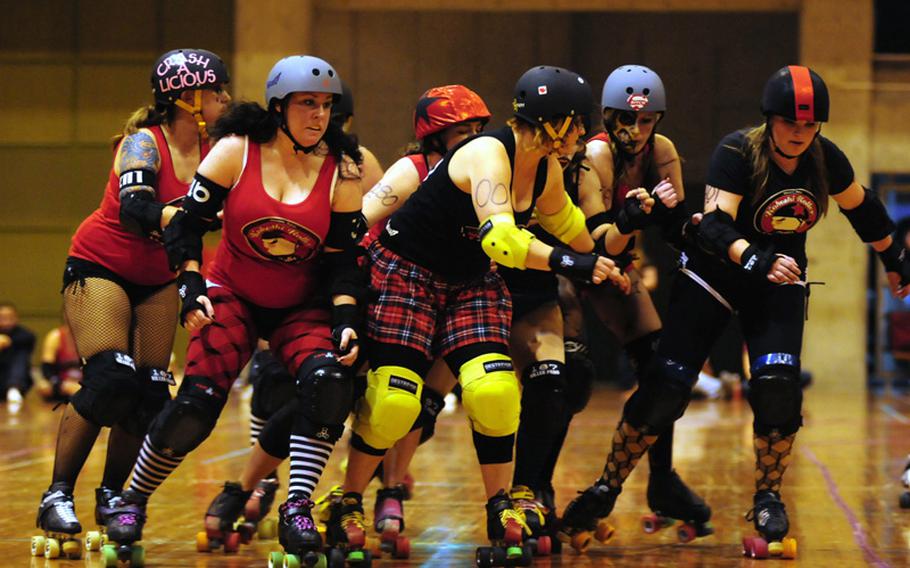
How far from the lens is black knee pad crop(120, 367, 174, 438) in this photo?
4336 millimetres

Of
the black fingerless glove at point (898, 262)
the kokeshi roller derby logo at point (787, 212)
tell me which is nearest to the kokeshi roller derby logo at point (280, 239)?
the kokeshi roller derby logo at point (787, 212)

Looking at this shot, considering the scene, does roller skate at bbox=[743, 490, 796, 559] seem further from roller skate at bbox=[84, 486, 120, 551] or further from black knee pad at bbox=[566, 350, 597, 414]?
roller skate at bbox=[84, 486, 120, 551]

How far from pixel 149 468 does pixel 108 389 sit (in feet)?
1.03

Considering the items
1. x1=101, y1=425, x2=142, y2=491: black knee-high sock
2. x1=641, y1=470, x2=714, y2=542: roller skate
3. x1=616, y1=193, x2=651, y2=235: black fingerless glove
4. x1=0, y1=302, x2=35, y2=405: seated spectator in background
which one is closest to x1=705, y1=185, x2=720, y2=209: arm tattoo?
x1=616, y1=193, x2=651, y2=235: black fingerless glove

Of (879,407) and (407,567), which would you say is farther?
(879,407)

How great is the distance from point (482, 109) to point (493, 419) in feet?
4.25

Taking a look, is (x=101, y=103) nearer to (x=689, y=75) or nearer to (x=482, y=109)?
(x=689, y=75)

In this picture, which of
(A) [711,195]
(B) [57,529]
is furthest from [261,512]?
(A) [711,195]

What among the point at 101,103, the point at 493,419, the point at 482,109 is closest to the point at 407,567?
the point at 493,419

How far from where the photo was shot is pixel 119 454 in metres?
4.38

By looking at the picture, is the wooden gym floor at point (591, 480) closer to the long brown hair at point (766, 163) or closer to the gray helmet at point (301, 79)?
the long brown hair at point (766, 163)

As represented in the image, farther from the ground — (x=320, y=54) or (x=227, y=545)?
(x=320, y=54)

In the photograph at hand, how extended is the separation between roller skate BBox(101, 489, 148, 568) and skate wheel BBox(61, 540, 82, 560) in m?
0.20

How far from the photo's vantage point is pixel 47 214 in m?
14.1
